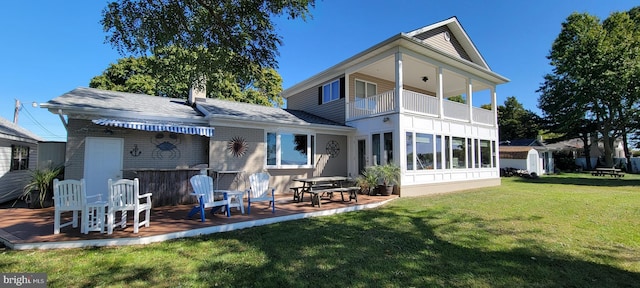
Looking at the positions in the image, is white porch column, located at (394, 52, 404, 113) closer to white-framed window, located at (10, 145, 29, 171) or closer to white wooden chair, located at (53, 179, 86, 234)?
white wooden chair, located at (53, 179, 86, 234)

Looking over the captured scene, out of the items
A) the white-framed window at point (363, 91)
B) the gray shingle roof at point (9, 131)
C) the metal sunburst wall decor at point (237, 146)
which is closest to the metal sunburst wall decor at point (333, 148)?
the white-framed window at point (363, 91)

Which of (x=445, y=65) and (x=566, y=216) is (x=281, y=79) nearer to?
(x=445, y=65)

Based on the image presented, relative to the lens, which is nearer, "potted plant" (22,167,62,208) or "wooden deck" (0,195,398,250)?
"wooden deck" (0,195,398,250)

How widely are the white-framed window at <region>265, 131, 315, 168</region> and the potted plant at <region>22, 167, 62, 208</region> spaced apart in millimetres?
A: 6441

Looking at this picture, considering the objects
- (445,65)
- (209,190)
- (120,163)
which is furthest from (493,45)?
(120,163)

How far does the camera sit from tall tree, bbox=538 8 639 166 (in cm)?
2127

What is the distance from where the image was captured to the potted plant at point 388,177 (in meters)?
10.5

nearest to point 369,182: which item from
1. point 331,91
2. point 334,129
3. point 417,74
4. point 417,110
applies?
point 334,129

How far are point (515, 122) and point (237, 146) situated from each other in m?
39.7

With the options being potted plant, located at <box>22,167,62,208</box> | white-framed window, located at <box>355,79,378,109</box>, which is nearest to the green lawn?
potted plant, located at <box>22,167,62,208</box>

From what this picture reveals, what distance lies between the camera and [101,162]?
8.64 metres

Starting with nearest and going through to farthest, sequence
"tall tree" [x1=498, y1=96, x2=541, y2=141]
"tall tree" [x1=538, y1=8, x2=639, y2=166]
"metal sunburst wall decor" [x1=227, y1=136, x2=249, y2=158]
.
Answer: "metal sunburst wall decor" [x1=227, y1=136, x2=249, y2=158] < "tall tree" [x1=538, y1=8, x2=639, y2=166] < "tall tree" [x1=498, y1=96, x2=541, y2=141]

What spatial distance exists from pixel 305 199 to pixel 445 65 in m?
8.84

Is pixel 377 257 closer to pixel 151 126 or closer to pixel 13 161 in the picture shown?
pixel 151 126
